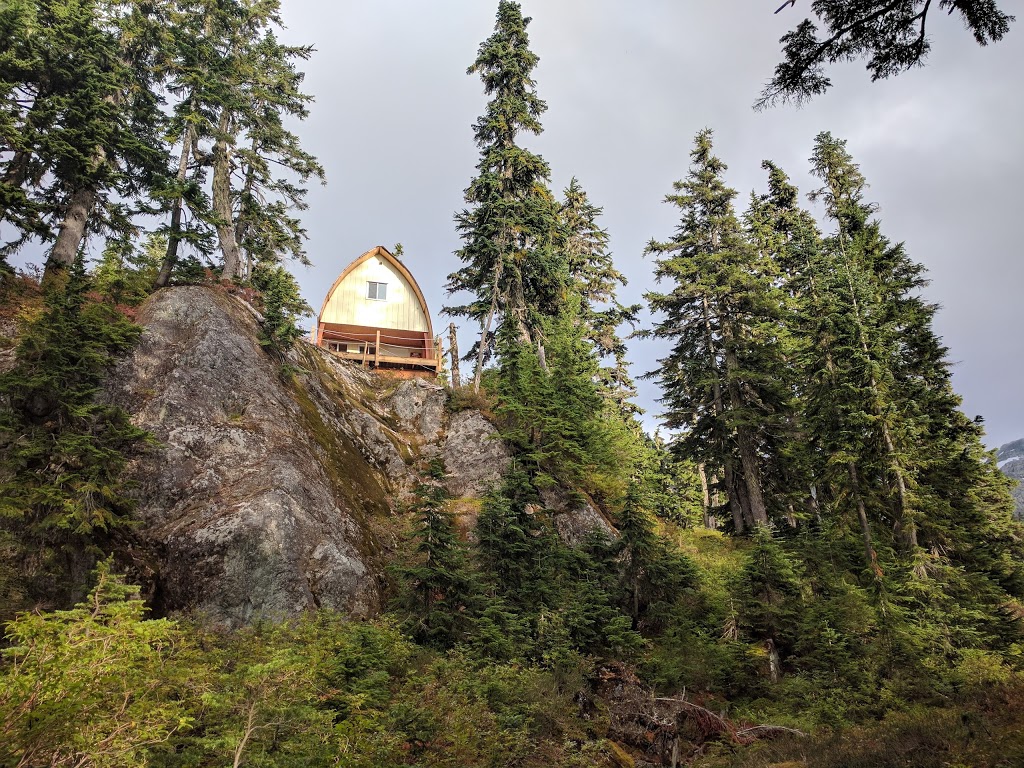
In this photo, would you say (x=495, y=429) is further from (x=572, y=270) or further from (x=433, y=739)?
(x=572, y=270)

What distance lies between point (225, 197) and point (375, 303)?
40.4ft

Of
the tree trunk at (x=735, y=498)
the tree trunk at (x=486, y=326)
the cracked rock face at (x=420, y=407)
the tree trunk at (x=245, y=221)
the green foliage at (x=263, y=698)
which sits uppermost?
the tree trunk at (x=245, y=221)

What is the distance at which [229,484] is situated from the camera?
12461 millimetres

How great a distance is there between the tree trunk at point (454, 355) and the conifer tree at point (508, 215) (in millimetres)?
1181

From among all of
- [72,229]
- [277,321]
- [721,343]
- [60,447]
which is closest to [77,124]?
[72,229]

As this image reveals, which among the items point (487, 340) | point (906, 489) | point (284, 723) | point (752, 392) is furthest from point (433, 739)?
point (752, 392)

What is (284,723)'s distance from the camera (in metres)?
5.94

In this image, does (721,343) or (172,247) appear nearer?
(172,247)

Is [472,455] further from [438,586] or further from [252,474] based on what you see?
[252,474]

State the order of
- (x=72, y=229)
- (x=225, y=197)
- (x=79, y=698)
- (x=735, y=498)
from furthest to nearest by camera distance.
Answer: (x=735, y=498) < (x=225, y=197) < (x=72, y=229) < (x=79, y=698)

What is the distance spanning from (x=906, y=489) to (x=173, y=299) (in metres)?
23.9

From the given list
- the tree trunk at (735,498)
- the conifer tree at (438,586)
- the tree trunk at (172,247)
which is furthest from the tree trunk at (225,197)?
the tree trunk at (735,498)

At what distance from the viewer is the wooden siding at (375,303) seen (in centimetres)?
3291

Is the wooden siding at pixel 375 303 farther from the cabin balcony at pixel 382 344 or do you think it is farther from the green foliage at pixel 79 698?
the green foliage at pixel 79 698
